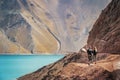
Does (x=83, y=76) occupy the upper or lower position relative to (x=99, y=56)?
lower

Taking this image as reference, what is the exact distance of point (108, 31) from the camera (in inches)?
2224

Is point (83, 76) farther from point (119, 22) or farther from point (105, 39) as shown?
point (119, 22)

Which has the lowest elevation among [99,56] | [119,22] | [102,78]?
[102,78]

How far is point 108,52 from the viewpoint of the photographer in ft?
159

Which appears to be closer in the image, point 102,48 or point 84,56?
point 102,48

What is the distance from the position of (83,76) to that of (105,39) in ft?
44.3

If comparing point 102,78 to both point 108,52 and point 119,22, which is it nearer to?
point 108,52

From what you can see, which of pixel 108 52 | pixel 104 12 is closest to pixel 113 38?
pixel 108 52

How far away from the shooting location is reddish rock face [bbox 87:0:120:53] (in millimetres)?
48406

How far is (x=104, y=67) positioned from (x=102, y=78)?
4.94 feet

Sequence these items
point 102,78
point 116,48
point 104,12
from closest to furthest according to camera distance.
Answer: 1. point 102,78
2. point 116,48
3. point 104,12

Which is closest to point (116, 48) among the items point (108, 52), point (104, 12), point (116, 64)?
point (108, 52)

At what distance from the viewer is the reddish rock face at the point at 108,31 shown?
48.4 m

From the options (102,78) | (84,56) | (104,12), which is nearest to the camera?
(102,78)
